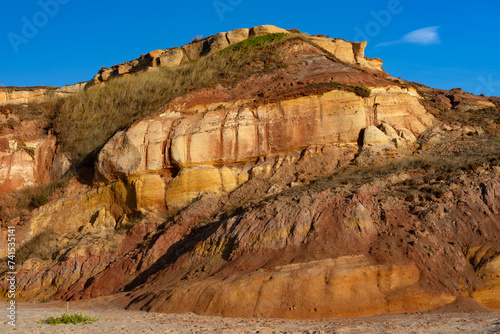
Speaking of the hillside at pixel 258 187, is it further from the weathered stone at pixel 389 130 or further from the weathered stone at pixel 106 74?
the weathered stone at pixel 106 74

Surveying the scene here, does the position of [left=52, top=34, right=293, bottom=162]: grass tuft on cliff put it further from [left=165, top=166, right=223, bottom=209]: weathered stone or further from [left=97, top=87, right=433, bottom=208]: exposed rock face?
[left=165, top=166, right=223, bottom=209]: weathered stone

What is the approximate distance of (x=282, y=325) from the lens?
11.3 meters

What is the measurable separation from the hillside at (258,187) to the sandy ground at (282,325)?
651 millimetres

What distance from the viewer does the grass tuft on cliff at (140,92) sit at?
2767 cm

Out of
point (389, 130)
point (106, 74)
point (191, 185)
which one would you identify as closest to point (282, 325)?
point (191, 185)

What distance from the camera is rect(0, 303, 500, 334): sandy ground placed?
10359 mm

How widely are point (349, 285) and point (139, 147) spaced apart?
14025mm

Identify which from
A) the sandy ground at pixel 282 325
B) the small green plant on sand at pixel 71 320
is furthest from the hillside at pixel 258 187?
the small green plant on sand at pixel 71 320

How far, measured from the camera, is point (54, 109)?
109ft

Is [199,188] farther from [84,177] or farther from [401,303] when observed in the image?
[401,303]

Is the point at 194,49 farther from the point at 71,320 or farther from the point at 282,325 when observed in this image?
the point at 282,325

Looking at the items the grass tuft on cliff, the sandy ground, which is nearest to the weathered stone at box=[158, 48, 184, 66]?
the grass tuft on cliff

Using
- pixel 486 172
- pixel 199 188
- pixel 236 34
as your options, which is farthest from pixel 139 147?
pixel 486 172

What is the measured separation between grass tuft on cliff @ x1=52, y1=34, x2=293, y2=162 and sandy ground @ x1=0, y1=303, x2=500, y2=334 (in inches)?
596
